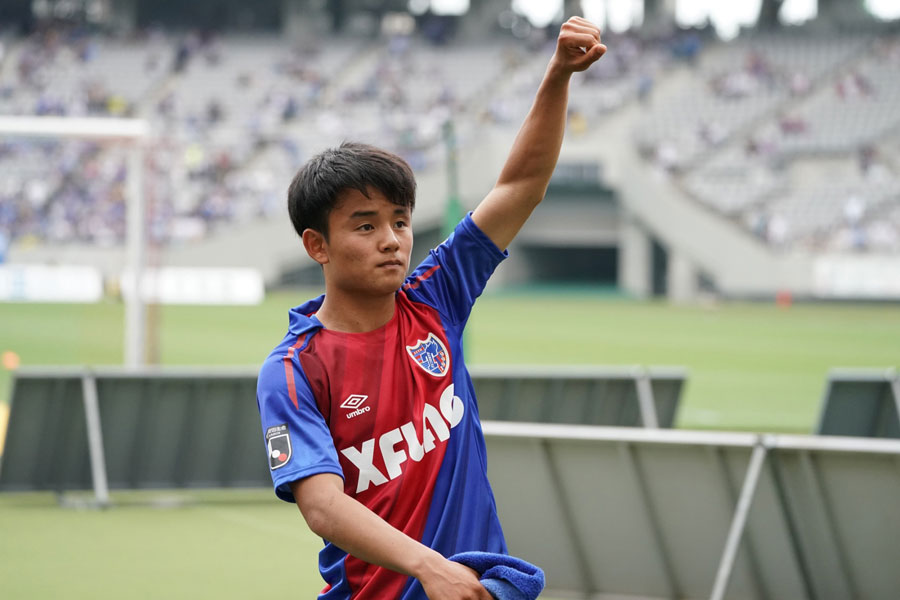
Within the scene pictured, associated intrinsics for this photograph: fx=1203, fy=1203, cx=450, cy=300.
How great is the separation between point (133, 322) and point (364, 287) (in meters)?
Answer: 10.8

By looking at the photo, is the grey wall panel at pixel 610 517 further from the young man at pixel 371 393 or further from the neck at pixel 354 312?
the neck at pixel 354 312

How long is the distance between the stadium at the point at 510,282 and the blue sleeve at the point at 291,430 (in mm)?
1017

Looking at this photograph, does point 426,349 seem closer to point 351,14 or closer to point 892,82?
point 892,82

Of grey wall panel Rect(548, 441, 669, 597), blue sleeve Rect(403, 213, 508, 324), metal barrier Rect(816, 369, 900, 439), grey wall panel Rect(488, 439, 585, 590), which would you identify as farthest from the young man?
metal barrier Rect(816, 369, 900, 439)

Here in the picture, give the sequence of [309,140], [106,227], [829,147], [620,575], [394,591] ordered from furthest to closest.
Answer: [309,140], [829,147], [106,227], [620,575], [394,591]

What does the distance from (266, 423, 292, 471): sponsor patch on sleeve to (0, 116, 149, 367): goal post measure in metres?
10.8

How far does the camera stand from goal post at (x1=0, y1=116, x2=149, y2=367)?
1285cm

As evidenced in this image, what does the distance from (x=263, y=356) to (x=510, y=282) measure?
20499 millimetres

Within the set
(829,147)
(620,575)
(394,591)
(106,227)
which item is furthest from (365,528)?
(829,147)

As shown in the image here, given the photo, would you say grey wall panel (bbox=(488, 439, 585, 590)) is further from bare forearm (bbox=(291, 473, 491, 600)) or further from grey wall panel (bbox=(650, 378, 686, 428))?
bare forearm (bbox=(291, 473, 491, 600))

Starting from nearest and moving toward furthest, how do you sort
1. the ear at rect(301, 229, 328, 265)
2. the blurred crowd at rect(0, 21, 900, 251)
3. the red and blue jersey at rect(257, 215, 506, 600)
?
the red and blue jersey at rect(257, 215, 506, 600) < the ear at rect(301, 229, 328, 265) < the blurred crowd at rect(0, 21, 900, 251)

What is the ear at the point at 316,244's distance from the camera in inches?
106

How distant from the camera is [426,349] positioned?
2.74 m

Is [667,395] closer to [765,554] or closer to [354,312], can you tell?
[765,554]
